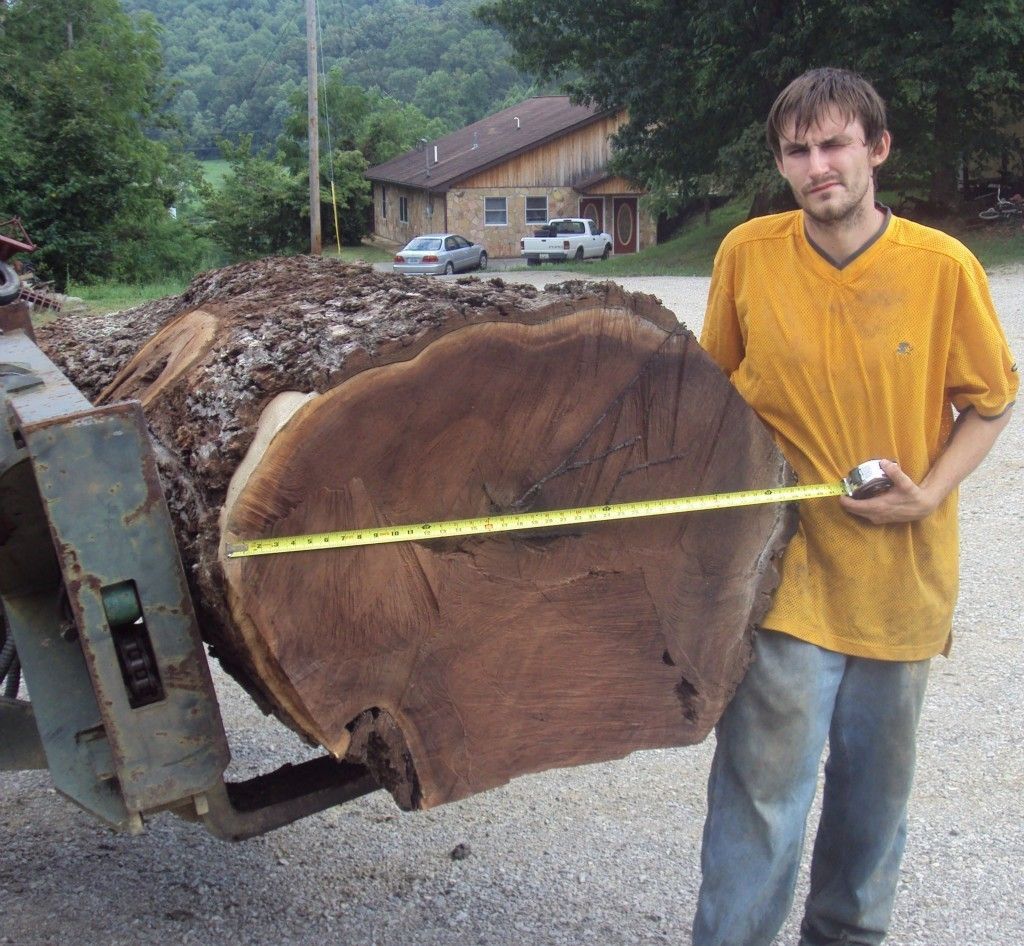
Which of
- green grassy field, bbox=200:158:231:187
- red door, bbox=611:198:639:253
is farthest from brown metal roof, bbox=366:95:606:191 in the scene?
green grassy field, bbox=200:158:231:187

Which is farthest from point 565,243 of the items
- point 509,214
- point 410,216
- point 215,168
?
point 215,168

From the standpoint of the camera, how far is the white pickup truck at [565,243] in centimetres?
3606

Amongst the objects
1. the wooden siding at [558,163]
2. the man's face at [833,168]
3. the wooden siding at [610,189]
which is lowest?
the wooden siding at [610,189]

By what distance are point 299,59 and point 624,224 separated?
123 ft

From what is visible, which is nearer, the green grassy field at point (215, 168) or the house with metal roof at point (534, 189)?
the house with metal roof at point (534, 189)

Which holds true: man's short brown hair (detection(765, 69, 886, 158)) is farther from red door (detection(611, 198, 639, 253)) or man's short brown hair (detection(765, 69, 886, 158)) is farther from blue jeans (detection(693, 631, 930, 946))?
red door (detection(611, 198, 639, 253))

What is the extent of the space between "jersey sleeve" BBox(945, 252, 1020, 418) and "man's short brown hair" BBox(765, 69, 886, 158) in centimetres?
33

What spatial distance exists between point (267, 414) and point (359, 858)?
1687 millimetres

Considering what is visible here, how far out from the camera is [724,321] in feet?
8.49

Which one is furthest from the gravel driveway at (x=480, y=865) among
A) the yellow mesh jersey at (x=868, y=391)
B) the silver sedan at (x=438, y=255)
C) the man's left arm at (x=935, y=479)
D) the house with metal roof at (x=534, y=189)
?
the house with metal roof at (x=534, y=189)

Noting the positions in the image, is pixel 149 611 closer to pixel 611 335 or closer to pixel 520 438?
pixel 520 438

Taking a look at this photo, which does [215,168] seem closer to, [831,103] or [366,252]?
[366,252]

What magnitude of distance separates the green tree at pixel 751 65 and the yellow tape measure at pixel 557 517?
2245 cm

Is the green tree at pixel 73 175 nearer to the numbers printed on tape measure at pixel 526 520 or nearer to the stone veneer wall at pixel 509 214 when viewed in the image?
the stone veneer wall at pixel 509 214
